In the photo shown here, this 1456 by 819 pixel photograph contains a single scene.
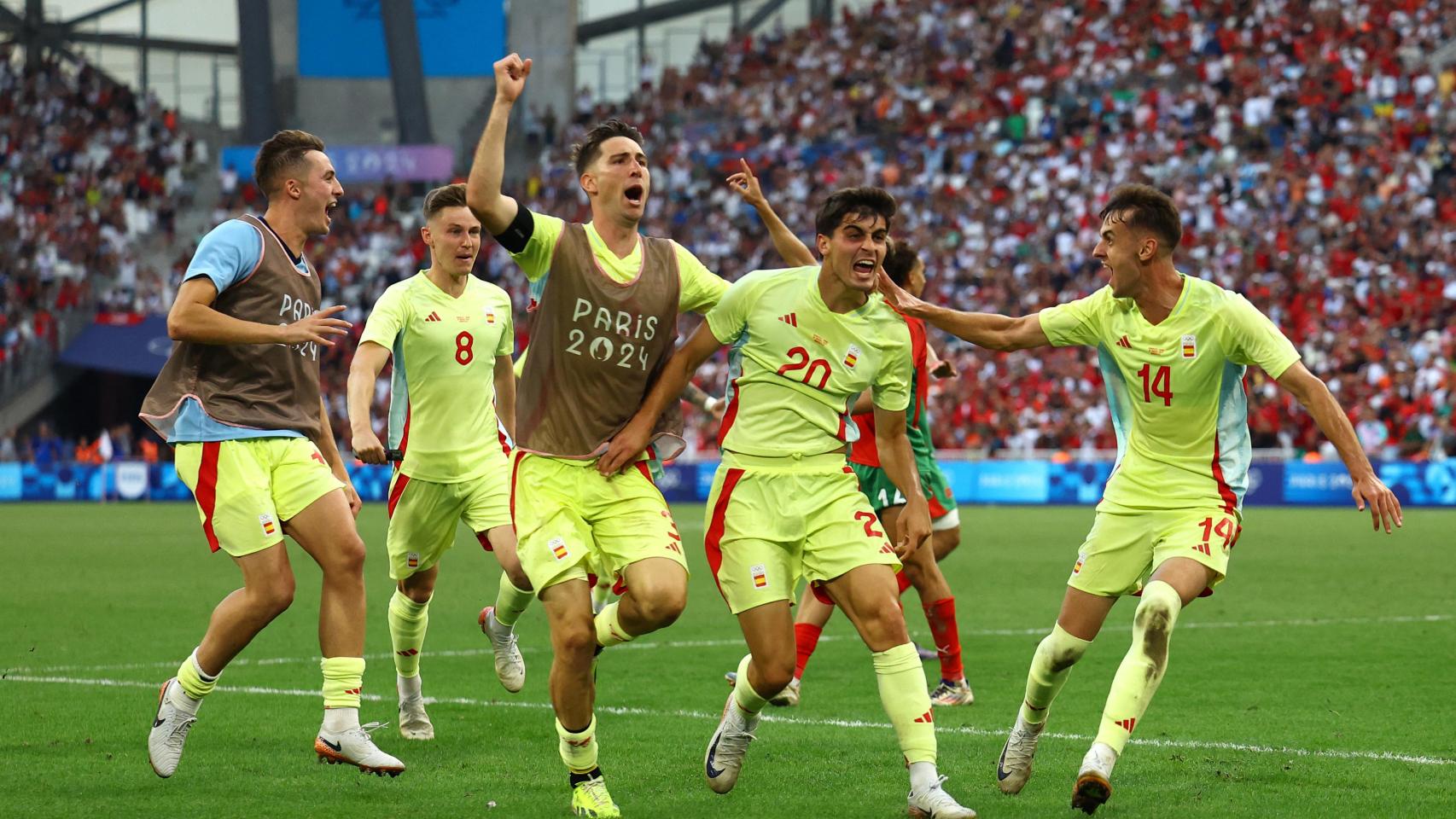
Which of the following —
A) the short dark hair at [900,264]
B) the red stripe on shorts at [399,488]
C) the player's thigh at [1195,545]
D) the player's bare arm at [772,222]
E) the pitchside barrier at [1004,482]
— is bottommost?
the pitchside barrier at [1004,482]

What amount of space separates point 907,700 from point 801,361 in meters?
1.47

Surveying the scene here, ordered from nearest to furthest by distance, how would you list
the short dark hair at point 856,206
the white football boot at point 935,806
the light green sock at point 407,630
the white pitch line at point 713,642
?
the white football boot at point 935,806 → the short dark hair at point 856,206 → the light green sock at point 407,630 → the white pitch line at point 713,642

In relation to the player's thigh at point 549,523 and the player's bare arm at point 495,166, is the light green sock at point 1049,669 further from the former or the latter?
the player's bare arm at point 495,166

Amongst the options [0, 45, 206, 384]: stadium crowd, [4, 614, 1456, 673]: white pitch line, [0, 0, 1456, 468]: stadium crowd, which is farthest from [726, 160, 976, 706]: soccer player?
[0, 45, 206, 384]: stadium crowd

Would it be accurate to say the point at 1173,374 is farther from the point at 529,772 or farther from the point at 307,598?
the point at 307,598

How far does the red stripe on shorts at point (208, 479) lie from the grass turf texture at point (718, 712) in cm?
112

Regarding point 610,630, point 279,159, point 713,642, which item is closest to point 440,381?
point 279,159

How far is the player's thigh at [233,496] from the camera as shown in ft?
23.0

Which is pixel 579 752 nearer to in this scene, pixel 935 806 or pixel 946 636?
pixel 935 806

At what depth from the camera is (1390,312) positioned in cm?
3095

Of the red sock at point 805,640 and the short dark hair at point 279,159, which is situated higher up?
the short dark hair at point 279,159

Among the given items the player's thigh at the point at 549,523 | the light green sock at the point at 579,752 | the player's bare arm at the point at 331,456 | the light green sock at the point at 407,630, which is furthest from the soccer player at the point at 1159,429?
the light green sock at the point at 407,630

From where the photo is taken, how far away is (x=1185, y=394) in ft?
23.0

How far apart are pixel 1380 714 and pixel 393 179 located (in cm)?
3920
